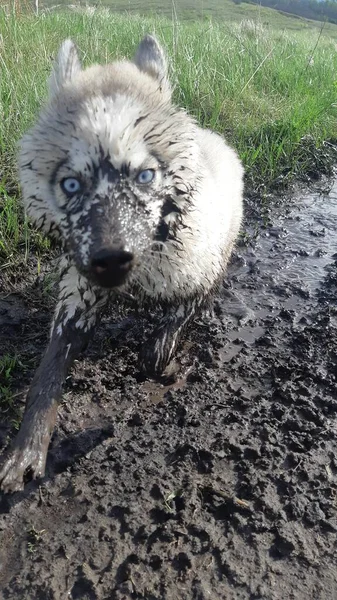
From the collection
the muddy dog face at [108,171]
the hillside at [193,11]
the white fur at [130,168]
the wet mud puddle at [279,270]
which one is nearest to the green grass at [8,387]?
the white fur at [130,168]

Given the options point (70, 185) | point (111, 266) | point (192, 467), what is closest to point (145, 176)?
point (70, 185)

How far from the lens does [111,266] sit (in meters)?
2.15

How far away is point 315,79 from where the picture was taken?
8.00 m

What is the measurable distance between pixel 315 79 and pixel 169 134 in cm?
624

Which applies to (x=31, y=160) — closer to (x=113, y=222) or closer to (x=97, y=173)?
(x=97, y=173)

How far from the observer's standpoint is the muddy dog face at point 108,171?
223 cm

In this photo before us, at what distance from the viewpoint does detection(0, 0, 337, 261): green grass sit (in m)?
4.75

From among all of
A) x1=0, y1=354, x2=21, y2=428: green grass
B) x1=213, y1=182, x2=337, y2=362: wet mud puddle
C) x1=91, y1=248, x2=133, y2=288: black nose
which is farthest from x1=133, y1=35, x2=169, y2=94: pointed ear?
x1=0, y1=354, x2=21, y2=428: green grass

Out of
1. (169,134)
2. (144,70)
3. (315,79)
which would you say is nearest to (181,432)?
(169,134)

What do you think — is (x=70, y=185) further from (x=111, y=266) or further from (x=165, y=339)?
(x=165, y=339)

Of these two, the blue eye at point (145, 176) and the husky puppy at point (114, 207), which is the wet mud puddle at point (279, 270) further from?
the blue eye at point (145, 176)

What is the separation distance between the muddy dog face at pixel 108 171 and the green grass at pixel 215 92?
144 centimetres

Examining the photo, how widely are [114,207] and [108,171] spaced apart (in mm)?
198

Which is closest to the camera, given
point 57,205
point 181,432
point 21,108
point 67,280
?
point 57,205
